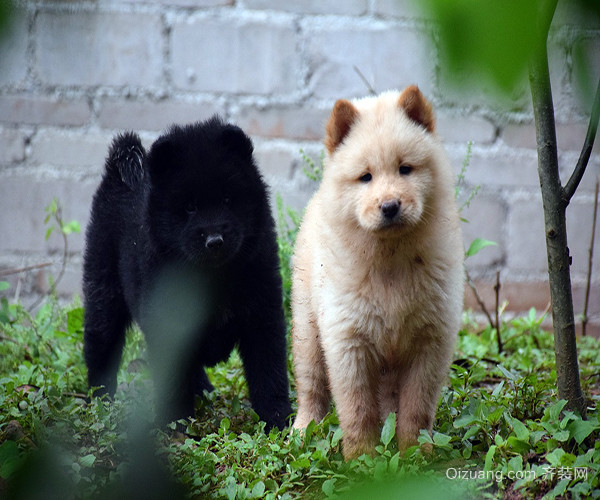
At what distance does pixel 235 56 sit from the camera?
477 centimetres

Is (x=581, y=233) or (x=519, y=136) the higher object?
(x=519, y=136)

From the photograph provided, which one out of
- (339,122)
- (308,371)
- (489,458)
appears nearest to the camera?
(489,458)

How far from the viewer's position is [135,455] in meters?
1.13

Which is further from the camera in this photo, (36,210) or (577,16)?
(36,210)

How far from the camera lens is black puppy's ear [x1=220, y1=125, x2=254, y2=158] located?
2.70 meters

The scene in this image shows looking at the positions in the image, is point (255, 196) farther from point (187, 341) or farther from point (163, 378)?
point (163, 378)

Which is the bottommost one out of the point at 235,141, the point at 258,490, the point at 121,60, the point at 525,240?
the point at 258,490

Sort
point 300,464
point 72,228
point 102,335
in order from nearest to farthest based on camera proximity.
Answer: point 300,464, point 102,335, point 72,228

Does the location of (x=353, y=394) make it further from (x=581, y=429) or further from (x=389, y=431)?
(x=581, y=429)

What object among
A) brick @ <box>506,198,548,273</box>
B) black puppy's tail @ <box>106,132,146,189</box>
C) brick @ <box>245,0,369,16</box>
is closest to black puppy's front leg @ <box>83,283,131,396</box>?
black puppy's tail @ <box>106,132,146,189</box>

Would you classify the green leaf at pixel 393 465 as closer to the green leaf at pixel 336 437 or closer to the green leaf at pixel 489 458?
the green leaf at pixel 489 458

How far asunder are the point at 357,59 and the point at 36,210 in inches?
98.2

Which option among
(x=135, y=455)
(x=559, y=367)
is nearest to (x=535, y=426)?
(x=559, y=367)

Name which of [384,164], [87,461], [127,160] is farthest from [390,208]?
[127,160]
